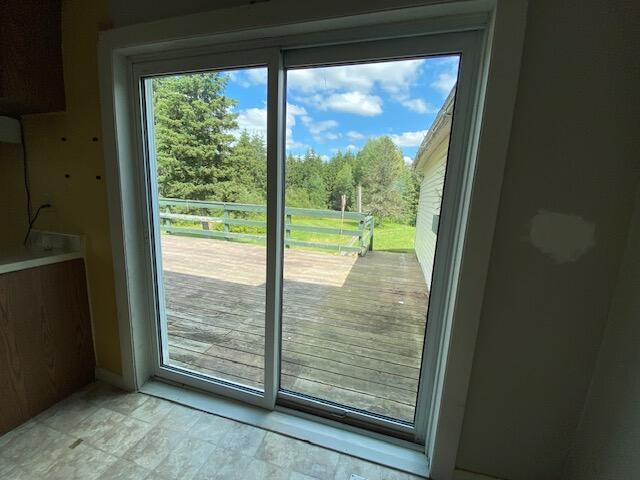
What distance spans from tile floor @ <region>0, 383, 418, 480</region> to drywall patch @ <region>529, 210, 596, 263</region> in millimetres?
1093

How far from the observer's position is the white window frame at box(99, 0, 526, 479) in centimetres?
90

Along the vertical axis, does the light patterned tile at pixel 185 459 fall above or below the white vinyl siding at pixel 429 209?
below

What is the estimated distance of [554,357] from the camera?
99 cm

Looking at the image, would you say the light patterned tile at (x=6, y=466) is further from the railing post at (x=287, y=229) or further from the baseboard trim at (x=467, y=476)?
the baseboard trim at (x=467, y=476)

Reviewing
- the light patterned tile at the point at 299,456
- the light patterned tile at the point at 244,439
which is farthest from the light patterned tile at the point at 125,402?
the light patterned tile at the point at 299,456

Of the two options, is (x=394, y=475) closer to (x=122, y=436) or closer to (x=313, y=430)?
(x=313, y=430)

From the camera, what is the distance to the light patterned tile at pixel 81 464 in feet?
3.68

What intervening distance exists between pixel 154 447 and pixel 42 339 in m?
0.84

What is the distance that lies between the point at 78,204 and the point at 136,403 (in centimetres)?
117

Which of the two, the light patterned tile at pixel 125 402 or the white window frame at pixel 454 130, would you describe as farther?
the light patterned tile at pixel 125 402

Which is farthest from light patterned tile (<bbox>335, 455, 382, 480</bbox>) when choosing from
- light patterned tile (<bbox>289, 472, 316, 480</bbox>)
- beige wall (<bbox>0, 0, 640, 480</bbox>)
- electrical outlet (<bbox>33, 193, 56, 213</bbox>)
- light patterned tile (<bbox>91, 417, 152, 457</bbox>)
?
electrical outlet (<bbox>33, 193, 56, 213</bbox>)

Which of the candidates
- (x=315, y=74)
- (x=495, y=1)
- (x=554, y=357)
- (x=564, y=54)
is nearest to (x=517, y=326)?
(x=554, y=357)

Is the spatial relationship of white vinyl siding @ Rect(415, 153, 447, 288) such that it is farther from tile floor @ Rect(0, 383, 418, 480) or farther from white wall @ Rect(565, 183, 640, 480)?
tile floor @ Rect(0, 383, 418, 480)

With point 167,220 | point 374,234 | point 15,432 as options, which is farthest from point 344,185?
point 15,432
